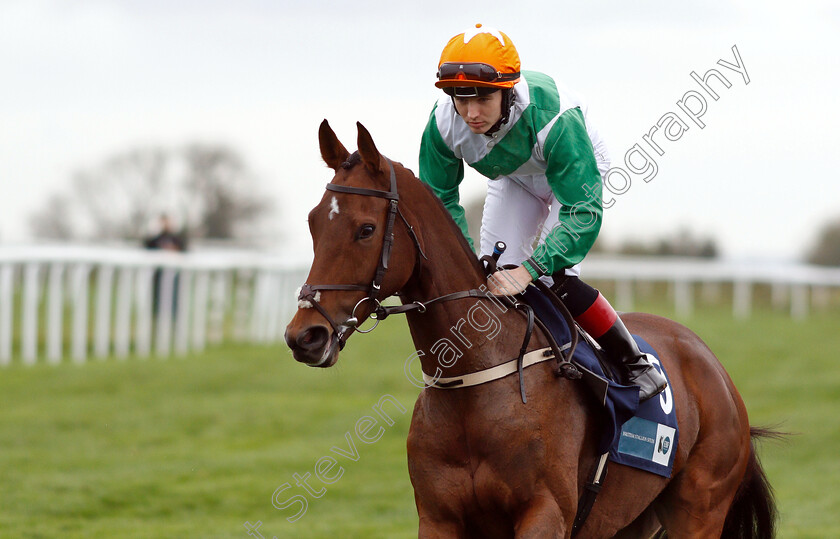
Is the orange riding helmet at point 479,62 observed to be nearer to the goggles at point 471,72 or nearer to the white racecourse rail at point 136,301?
the goggles at point 471,72

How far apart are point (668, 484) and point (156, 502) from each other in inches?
156

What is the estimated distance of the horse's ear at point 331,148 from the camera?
10.3ft

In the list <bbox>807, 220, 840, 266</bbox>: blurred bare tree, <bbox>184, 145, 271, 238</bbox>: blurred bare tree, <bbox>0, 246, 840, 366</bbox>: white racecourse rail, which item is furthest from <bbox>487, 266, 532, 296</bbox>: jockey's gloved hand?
<bbox>184, 145, 271, 238</bbox>: blurred bare tree

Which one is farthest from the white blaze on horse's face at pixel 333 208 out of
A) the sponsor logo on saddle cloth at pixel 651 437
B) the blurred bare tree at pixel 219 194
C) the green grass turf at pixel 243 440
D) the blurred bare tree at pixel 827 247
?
the blurred bare tree at pixel 219 194

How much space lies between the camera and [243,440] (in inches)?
370

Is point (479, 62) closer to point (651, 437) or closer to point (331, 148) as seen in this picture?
point (331, 148)

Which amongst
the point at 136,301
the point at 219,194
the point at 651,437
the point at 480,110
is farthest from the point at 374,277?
the point at 219,194

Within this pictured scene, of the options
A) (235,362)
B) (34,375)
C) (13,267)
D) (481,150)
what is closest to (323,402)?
(235,362)

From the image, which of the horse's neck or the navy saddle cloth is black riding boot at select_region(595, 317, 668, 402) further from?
the horse's neck

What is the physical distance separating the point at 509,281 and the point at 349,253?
0.63 meters

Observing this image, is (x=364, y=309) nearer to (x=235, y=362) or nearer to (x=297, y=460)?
(x=297, y=460)

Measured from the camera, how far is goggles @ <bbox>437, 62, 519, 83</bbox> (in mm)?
3238

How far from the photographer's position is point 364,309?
297cm

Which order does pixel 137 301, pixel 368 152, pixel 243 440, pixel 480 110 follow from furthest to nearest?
pixel 137 301, pixel 243 440, pixel 480 110, pixel 368 152
